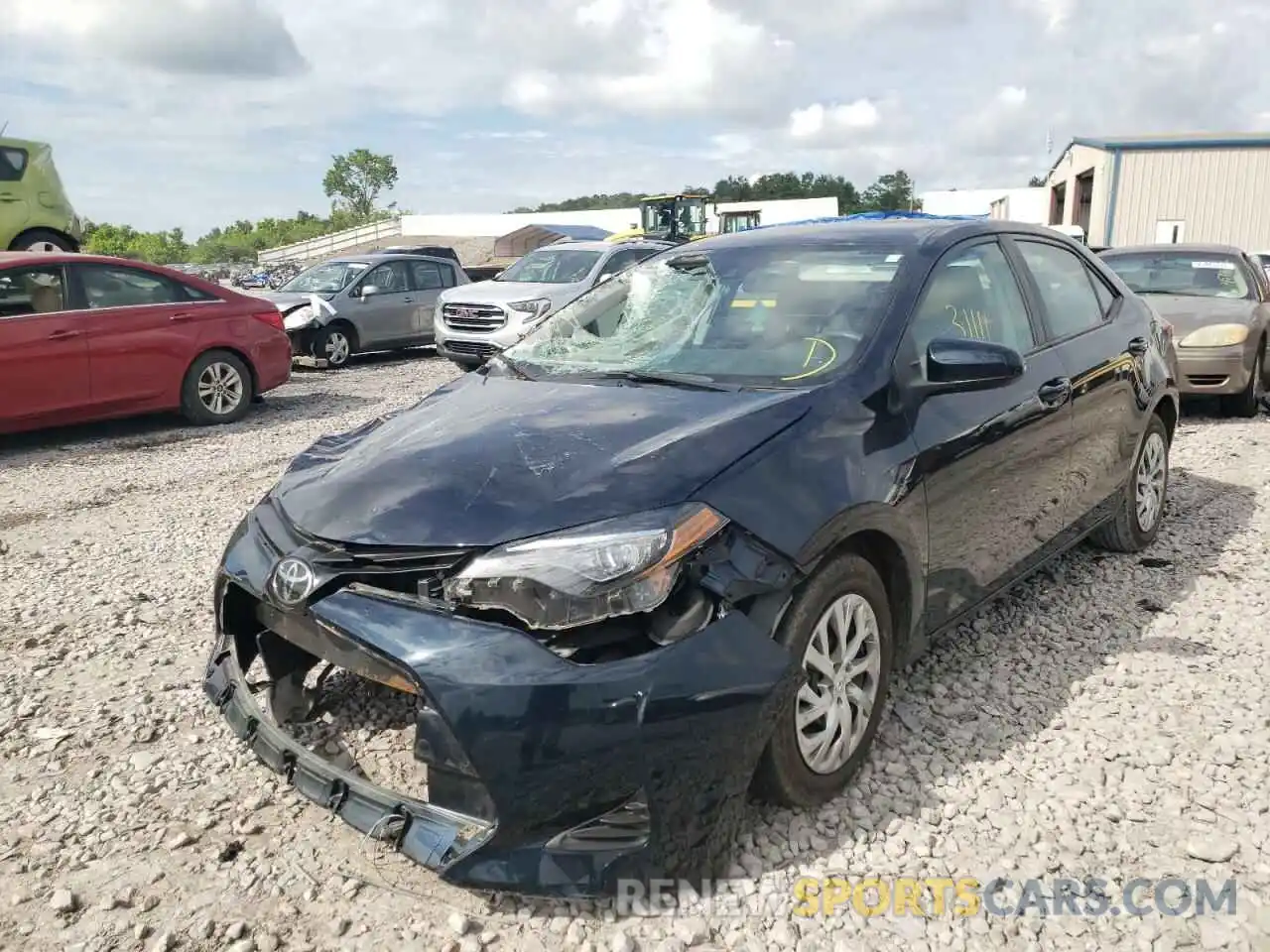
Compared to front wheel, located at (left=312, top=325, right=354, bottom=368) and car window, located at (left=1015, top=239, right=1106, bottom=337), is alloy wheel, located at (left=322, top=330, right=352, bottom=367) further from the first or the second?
car window, located at (left=1015, top=239, right=1106, bottom=337)

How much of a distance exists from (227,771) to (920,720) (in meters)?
2.22

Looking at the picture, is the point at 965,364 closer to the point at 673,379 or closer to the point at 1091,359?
the point at 673,379

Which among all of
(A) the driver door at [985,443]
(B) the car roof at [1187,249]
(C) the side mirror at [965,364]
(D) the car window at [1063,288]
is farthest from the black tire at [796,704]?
(B) the car roof at [1187,249]

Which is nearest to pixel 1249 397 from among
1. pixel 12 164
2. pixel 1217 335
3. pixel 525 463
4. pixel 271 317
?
pixel 1217 335

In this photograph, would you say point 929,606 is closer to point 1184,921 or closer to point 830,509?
point 830,509

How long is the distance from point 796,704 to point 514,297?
414 inches

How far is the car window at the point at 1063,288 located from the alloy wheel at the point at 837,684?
1.94 metres

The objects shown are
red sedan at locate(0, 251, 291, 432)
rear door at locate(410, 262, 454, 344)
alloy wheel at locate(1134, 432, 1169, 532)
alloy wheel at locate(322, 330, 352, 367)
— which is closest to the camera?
alloy wheel at locate(1134, 432, 1169, 532)

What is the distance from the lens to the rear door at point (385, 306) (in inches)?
542

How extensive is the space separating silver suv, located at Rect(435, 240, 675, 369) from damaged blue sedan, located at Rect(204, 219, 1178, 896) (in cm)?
817

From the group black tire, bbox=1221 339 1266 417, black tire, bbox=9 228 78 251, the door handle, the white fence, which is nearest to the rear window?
black tire, bbox=1221 339 1266 417

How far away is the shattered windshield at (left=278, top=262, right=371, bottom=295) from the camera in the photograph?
45.4 feet

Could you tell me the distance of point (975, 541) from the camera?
333 centimetres

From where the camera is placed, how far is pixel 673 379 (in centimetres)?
321
